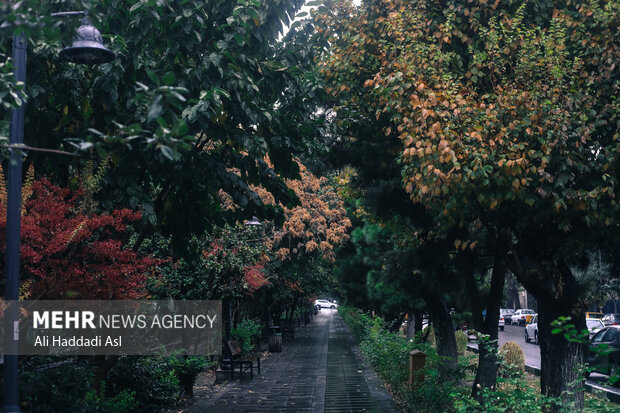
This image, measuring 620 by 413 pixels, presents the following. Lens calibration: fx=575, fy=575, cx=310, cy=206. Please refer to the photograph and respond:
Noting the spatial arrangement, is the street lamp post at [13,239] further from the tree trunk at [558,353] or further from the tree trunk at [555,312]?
the tree trunk at [558,353]

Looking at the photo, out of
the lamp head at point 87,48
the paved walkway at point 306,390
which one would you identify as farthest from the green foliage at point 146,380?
the lamp head at point 87,48

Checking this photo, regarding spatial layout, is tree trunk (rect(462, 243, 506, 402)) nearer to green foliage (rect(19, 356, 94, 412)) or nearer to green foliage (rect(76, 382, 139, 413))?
green foliage (rect(76, 382, 139, 413))

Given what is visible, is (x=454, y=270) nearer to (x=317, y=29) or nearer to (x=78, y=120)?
(x=317, y=29)

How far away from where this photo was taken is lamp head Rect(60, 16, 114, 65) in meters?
6.07

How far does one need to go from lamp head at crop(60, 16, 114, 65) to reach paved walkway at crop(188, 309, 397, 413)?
27.0ft

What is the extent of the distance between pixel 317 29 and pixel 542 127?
4860mm

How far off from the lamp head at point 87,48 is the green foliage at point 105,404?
13.8 ft

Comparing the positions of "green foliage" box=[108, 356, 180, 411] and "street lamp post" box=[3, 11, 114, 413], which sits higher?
"street lamp post" box=[3, 11, 114, 413]

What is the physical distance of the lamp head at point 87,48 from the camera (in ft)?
19.9

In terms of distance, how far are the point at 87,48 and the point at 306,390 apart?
11372 mm

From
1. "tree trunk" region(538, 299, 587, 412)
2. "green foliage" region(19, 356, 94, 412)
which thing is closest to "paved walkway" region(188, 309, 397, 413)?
"tree trunk" region(538, 299, 587, 412)

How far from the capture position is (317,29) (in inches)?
436

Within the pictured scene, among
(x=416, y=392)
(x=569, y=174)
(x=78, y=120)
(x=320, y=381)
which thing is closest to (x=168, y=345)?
(x=320, y=381)

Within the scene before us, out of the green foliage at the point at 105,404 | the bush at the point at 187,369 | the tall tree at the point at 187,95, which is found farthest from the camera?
the bush at the point at 187,369
